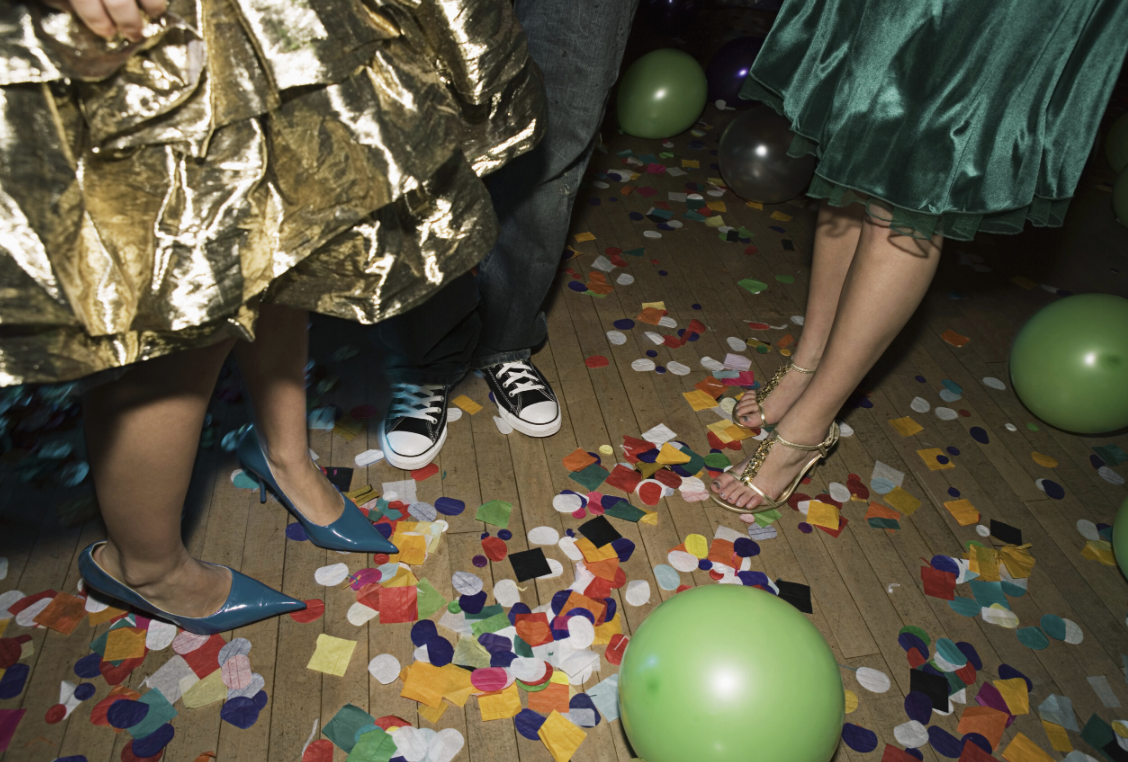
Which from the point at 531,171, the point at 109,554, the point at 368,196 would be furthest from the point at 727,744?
the point at 531,171

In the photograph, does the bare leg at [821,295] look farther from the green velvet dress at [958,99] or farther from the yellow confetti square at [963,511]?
the yellow confetti square at [963,511]

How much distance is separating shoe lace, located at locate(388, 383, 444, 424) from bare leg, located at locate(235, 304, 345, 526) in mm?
267

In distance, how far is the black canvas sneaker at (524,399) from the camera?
5.21ft

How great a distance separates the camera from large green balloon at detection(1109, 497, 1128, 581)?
142 centimetres

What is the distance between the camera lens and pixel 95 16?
1.95 feet

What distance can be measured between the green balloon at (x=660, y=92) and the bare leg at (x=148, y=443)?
7.07ft

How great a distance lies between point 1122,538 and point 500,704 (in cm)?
117

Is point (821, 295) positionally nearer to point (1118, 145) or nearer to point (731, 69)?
point (731, 69)

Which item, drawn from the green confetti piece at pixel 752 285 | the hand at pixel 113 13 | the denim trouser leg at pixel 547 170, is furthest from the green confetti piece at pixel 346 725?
the green confetti piece at pixel 752 285

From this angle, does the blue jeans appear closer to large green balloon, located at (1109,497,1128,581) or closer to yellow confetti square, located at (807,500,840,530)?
yellow confetti square, located at (807,500,840,530)

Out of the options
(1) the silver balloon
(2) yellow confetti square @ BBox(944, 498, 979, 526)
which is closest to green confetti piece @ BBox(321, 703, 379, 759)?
(2) yellow confetti square @ BBox(944, 498, 979, 526)

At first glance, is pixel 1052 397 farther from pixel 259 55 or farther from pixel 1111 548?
pixel 259 55

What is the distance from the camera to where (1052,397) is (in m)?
1.71

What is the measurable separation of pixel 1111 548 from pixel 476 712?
1.26 meters
